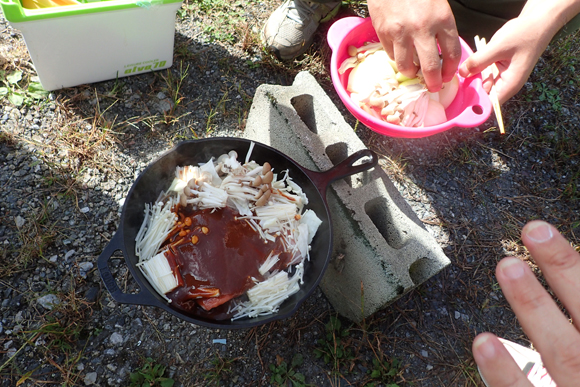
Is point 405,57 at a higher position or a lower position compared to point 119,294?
higher

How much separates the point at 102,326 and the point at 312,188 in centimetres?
155

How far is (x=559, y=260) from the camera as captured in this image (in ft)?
3.94

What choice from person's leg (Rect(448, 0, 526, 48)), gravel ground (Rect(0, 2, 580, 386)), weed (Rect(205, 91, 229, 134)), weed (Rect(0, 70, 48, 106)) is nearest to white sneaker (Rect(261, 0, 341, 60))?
gravel ground (Rect(0, 2, 580, 386))

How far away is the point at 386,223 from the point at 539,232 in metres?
1.36

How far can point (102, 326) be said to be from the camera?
2412mm

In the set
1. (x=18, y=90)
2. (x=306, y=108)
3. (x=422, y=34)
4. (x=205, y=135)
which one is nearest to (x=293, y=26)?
(x=306, y=108)

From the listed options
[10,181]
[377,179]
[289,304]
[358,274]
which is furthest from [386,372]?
[10,181]

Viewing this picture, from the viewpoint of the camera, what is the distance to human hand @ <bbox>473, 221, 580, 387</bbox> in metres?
1.13

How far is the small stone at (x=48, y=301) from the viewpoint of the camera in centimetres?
240

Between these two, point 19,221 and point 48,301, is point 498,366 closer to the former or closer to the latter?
point 48,301

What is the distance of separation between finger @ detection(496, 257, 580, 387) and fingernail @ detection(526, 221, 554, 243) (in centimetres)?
9

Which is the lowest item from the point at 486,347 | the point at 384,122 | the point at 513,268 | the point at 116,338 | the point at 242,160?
the point at 116,338

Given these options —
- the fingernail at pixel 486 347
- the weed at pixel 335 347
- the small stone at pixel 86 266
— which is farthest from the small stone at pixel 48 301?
the fingernail at pixel 486 347

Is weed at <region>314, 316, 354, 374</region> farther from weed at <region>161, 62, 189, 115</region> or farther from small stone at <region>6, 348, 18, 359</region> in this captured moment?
weed at <region>161, 62, 189, 115</region>
